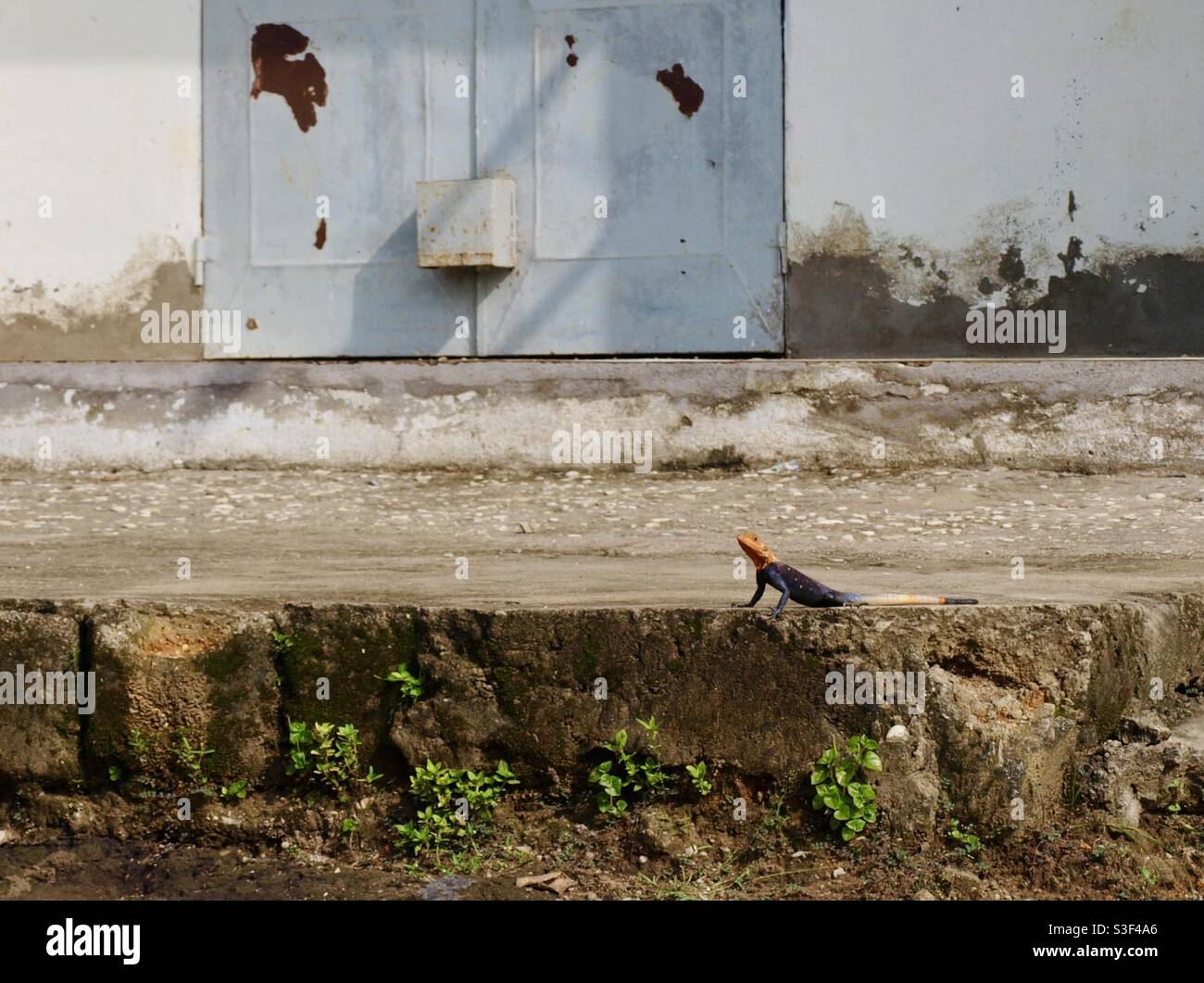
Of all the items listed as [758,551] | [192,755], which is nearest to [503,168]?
[758,551]

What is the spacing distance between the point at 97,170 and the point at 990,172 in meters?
4.14

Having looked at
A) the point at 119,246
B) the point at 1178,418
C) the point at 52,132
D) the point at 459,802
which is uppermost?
the point at 52,132

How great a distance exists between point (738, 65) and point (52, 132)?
3251 mm

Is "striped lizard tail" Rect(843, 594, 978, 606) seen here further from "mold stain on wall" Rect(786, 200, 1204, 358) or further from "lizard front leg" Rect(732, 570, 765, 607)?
"mold stain on wall" Rect(786, 200, 1204, 358)

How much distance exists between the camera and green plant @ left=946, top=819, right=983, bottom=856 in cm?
369

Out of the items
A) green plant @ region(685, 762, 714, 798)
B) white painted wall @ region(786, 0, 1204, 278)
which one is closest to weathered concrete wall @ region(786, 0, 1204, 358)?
white painted wall @ region(786, 0, 1204, 278)

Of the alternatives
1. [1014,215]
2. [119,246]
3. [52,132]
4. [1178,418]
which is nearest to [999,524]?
[1178,418]

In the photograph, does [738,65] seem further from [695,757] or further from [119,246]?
[695,757]

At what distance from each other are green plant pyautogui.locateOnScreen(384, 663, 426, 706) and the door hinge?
3763 millimetres

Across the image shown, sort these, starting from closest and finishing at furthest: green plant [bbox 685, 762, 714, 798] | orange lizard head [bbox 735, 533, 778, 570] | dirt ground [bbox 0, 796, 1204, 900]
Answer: dirt ground [bbox 0, 796, 1204, 900] → green plant [bbox 685, 762, 714, 798] → orange lizard head [bbox 735, 533, 778, 570]

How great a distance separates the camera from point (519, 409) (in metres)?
6.61

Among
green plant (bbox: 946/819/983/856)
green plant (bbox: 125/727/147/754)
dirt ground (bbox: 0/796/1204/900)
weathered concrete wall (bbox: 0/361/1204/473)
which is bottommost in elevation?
dirt ground (bbox: 0/796/1204/900)

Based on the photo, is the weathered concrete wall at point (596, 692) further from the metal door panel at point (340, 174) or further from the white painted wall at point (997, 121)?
the metal door panel at point (340, 174)

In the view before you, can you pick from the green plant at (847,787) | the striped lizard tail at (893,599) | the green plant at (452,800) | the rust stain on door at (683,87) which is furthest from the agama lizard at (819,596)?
the rust stain on door at (683,87)
